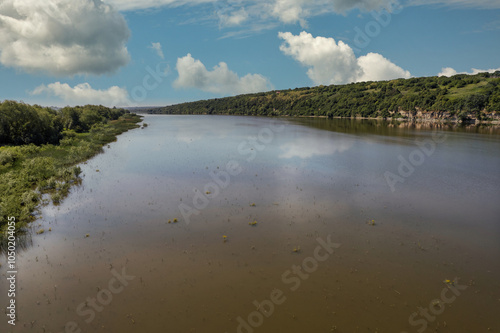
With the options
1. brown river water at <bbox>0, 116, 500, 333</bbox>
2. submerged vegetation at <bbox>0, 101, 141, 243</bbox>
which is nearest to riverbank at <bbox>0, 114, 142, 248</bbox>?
submerged vegetation at <bbox>0, 101, 141, 243</bbox>

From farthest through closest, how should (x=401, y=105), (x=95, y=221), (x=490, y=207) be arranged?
(x=401, y=105), (x=490, y=207), (x=95, y=221)

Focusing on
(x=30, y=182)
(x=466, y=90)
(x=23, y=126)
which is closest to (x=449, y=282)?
(x=30, y=182)

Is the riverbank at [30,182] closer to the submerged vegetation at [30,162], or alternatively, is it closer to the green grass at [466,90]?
the submerged vegetation at [30,162]

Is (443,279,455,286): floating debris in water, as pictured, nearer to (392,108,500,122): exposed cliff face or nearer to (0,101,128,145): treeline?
(0,101,128,145): treeline

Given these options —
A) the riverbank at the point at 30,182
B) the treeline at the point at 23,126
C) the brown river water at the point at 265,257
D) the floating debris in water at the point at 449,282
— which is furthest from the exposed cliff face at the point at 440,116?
the treeline at the point at 23,126

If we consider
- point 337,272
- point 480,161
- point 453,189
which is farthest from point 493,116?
point 337,272

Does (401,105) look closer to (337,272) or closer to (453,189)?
(453,189)
